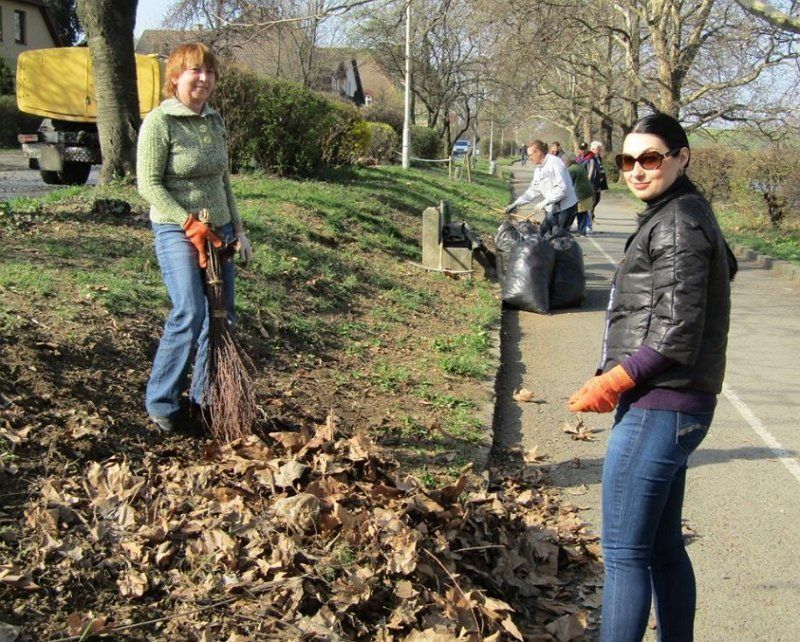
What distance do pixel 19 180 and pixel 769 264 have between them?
48.7 feet

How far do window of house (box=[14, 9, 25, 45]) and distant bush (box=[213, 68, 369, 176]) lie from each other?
118ft

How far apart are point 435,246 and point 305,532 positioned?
8.82 meters

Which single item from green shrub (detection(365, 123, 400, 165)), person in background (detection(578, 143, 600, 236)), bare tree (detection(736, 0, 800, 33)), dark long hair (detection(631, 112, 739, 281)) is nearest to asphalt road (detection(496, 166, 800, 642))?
dark long hair (detection(631, 112, 739, 281))

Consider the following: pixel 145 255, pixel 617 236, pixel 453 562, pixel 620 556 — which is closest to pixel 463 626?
pixel 453 562

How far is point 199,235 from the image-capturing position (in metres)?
4.54

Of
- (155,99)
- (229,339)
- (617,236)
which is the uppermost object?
(155,99)

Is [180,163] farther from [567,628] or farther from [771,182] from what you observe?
[771,182]

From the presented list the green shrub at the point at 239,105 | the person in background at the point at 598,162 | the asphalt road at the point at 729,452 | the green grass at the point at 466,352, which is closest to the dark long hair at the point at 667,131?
the asphalt road at the point at 729,452

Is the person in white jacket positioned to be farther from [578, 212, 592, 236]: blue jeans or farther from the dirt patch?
[578, 212, 592, 236]: blue jeans

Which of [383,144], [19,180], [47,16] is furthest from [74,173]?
[47,16]

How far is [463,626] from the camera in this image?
3418 millimetres

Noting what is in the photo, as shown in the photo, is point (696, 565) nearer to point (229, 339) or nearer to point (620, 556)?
point (620, 556)

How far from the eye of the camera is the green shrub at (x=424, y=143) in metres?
42.9

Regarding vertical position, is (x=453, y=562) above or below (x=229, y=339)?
below
